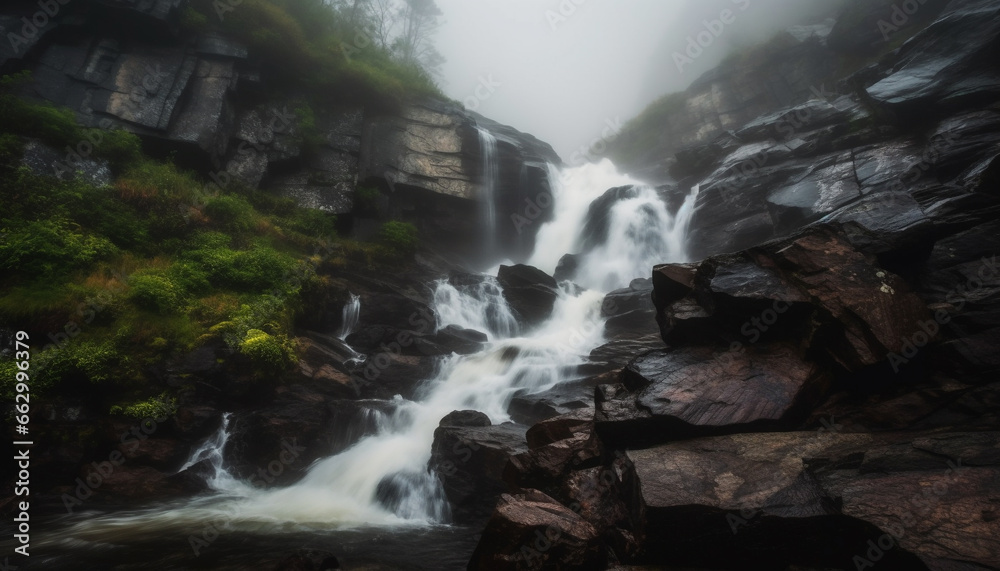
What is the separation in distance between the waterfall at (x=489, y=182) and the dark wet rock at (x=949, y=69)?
18.2 metres

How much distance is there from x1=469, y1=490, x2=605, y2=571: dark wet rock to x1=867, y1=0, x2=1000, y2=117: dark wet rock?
68.3 ft

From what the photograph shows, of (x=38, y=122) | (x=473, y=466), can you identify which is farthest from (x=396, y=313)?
(x=38, y=122)

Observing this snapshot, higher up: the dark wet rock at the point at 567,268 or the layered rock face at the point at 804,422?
the dark wet rock at the point at 567,268

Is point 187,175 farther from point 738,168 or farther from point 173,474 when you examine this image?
point 738,168

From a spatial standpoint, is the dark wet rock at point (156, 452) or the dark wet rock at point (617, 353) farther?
the dark wet rock at point (617, 353)

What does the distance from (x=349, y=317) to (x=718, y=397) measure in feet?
41.2

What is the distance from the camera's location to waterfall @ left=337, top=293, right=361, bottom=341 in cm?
1505

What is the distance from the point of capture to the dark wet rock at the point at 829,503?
3.73 metres

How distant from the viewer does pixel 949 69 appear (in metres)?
16.0

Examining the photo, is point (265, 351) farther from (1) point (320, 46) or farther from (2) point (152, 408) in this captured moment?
(1) point (320, 46)

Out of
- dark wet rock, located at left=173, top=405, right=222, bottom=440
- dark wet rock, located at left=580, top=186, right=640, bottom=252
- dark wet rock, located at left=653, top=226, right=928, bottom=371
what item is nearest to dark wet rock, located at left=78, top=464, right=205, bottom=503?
dark wet rock, located at left=173, top=405, right=222, bottom=440

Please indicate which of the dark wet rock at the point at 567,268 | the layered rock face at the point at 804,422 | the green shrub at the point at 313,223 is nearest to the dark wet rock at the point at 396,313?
the green shrub at the point at 313,223

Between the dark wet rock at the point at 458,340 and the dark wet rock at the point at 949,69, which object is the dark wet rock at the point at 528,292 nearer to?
the dark wet rock at the point at 458,340

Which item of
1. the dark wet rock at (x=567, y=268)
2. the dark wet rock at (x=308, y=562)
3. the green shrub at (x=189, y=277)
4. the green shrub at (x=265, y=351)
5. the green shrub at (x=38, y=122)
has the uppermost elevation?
the green shrub at (x=38, y=122)
